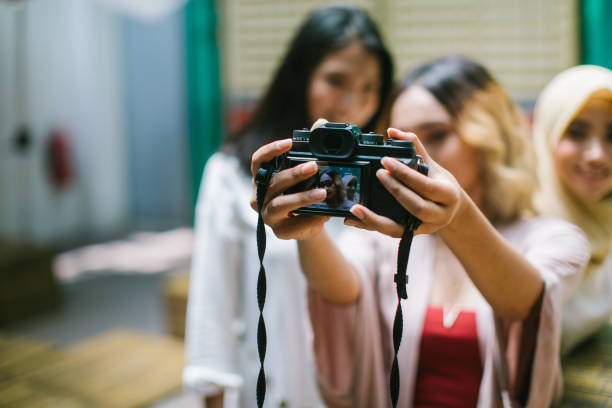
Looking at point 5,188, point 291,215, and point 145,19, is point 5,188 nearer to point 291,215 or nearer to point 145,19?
point 145,19

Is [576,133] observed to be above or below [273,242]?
above

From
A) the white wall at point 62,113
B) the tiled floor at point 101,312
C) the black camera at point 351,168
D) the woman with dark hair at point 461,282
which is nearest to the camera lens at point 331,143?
the black camera at point 351,168

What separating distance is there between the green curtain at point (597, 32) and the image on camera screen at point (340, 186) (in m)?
1.69

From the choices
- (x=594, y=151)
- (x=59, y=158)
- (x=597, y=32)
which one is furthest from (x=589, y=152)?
(x=59, y=158)

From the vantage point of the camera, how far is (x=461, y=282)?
0.69 m

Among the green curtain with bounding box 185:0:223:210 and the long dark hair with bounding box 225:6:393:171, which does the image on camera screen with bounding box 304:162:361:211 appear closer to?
the long dark hair with bounding box 225:6:393:171

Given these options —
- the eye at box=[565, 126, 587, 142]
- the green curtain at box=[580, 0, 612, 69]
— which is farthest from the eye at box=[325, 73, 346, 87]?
the green curtain at box=[580, 0, 612, 69]

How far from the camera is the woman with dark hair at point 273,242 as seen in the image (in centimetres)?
88

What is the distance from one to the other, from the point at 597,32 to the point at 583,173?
1.43 m

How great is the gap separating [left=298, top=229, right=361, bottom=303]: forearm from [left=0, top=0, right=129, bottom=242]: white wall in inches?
119

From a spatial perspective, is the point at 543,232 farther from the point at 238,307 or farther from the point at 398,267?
the point at 238,307

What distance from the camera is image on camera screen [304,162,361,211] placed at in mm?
491

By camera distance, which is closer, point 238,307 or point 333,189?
point 333,189

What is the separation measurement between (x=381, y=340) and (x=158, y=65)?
4062 mm
